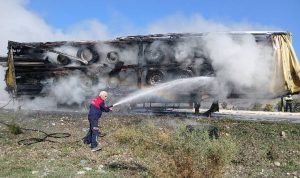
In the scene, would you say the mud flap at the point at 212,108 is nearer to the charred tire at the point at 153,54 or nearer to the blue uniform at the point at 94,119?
the charred tire at the point at 153,54

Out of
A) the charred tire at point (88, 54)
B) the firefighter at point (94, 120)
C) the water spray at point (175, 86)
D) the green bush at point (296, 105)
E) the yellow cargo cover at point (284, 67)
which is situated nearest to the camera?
the firefighter at point (94, 120)

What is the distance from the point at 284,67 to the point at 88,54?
24.1ft

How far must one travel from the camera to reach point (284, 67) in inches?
567

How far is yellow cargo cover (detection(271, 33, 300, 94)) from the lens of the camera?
47.4 feet

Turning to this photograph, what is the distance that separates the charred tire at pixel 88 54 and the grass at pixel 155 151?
157 inches

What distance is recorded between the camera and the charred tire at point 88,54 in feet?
56.4

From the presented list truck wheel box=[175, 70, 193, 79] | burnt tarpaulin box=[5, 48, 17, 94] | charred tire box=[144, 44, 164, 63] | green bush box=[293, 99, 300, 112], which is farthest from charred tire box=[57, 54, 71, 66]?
green bush box=[293, 99, 300, 112]

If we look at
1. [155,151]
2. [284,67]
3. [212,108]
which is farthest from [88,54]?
[155,151]

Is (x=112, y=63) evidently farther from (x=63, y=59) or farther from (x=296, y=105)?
(x=296, y=105)

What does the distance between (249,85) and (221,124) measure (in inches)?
96.1

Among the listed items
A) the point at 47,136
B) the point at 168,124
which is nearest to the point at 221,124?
the point at 168,124

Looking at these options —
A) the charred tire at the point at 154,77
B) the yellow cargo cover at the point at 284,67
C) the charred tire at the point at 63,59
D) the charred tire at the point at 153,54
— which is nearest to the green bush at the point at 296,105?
the yellow cargo cover at the point at 284,67

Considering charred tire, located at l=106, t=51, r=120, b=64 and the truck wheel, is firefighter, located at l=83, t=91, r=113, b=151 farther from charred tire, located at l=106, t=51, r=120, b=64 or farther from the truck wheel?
charred tire, located at l=106, t=51, r=120, b=64

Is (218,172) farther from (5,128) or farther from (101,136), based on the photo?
(5,128)
